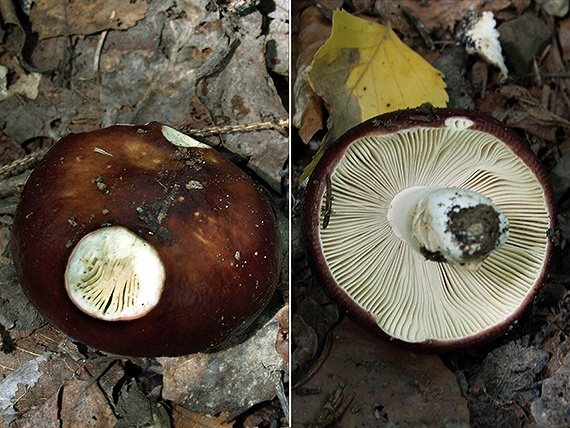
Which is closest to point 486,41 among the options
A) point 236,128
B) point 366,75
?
point 366,75

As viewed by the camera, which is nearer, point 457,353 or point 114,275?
point 114,275

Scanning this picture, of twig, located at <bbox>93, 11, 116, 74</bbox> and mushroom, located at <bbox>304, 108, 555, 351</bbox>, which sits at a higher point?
twig, located at <bbox>93, 11, 116, 74</bbox>

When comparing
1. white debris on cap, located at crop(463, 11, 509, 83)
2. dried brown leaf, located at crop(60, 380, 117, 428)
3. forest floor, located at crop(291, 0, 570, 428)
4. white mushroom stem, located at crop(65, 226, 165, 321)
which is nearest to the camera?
white mushroom stem, located at crop(65, 226, 165, 321)

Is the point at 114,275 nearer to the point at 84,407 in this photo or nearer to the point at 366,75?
the point at 84,407

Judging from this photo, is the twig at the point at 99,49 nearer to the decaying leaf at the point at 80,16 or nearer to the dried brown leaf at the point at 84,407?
the decaying leaf at the point at 80,16

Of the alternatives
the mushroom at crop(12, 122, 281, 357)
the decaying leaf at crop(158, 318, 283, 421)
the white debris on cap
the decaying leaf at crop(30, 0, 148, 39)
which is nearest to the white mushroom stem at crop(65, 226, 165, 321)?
the mushroom at crop(12, 122, 281, 357)

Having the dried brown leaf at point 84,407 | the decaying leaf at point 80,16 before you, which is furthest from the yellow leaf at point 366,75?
the dried brown leaf at point 84,407

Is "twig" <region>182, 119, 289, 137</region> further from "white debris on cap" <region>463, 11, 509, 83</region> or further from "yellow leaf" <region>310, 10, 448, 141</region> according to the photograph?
"white debris on cap" <region>463, 11, 509, 83</region>
